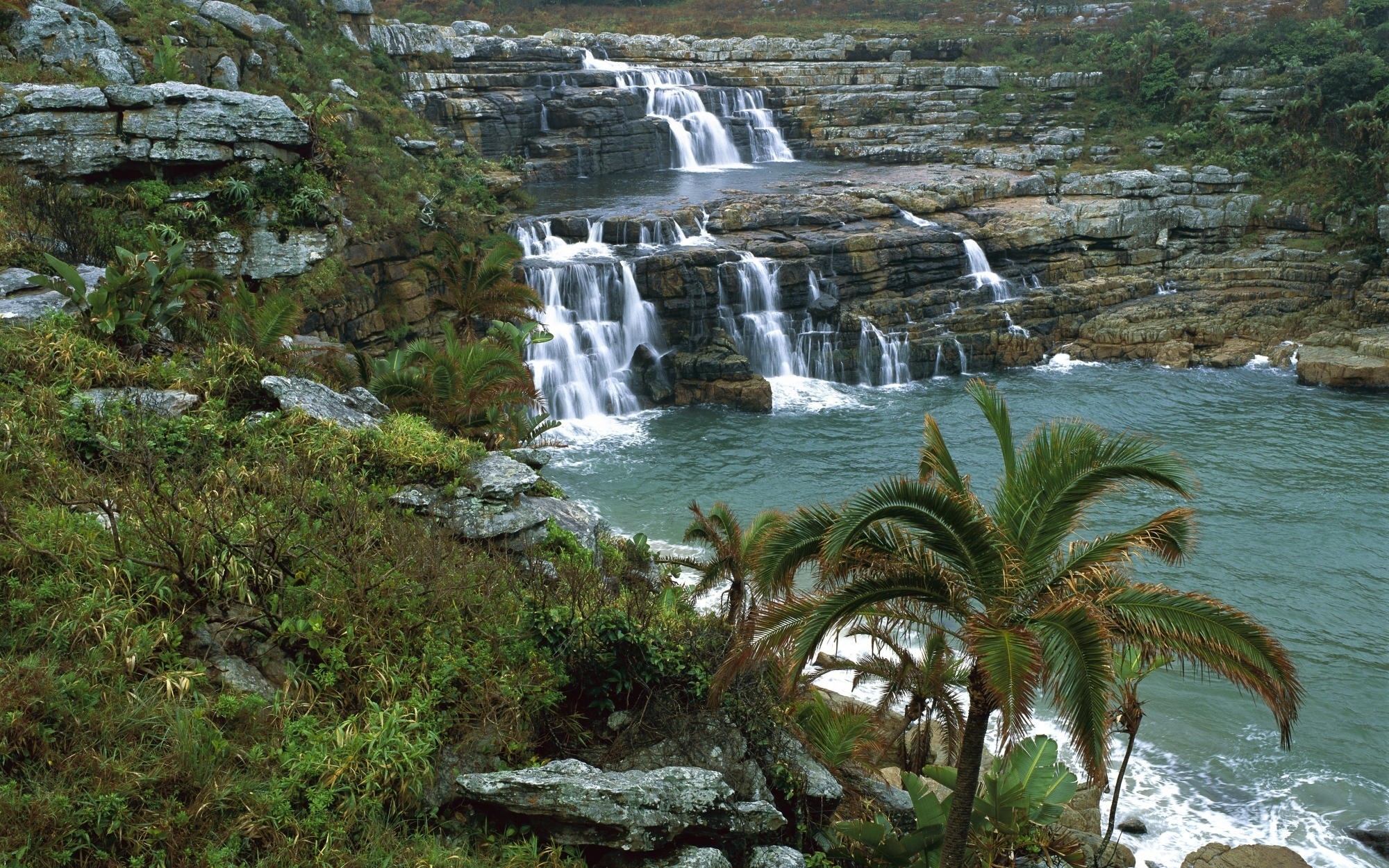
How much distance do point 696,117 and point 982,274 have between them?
15396mm

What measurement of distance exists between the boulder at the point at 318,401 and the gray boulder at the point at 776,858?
253 inches

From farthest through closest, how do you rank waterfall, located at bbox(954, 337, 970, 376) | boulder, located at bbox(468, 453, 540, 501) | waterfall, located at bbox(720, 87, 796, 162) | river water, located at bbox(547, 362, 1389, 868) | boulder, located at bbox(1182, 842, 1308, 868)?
waterfall, located at bbox(720, 87, 796, 162), waterfall, located at bbox(954, 337, 970, 376), river water, located at bbox(547, 362, 1389, 868), boulder, located at bbox(468, 453, 540, 501), boulder, located at bbox(1182, 842, 1308, 868)

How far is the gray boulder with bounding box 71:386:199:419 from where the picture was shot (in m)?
9.48

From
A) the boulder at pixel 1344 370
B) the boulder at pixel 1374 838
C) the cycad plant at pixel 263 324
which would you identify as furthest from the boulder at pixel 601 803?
the boulder at pixel 1344 370

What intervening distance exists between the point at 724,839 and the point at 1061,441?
11.8ft

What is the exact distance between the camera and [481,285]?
18938 mm

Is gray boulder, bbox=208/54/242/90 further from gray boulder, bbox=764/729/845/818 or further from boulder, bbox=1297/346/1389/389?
boulder, bbox=1297/346/1389/389

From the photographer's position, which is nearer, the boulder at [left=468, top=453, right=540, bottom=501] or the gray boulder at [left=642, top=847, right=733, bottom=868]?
the gray boulder at [left=642, top=847, right=733, bottom=868]

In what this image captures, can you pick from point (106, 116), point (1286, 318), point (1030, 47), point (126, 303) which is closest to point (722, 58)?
point (1030, 47)

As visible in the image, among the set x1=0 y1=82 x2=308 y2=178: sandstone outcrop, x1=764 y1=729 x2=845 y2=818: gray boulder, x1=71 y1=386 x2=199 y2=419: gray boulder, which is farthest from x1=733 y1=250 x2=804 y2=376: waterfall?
x1=764 y1=729 x2=845 y2=818: gray boulder

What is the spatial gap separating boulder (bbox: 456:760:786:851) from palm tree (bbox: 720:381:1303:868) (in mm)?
835

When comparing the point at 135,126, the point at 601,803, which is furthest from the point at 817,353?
the point at 601,803

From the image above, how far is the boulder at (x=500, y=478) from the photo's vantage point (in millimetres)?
10041

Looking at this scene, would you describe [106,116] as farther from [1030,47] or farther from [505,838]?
[1030,47]
